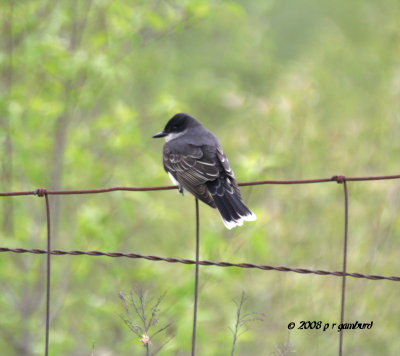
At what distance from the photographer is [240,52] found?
31.5 feet

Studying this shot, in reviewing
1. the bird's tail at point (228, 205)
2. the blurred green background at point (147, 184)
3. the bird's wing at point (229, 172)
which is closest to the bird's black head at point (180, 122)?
the blurred green background at point (147, 184)

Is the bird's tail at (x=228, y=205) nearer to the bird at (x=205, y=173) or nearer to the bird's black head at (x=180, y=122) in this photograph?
the bird at (x=205, y=173)

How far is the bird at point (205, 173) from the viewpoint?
14.8ft

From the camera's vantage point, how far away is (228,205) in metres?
4.54

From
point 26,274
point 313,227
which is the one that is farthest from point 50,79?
point 313,227

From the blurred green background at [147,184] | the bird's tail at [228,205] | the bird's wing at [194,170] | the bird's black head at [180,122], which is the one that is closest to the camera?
the bird's tail at [228,205]

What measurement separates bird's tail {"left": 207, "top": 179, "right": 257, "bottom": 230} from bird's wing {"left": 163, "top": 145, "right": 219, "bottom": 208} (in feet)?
0.17

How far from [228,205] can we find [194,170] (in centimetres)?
51

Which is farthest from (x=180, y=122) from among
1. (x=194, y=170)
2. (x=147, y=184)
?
(x=194, y=170)

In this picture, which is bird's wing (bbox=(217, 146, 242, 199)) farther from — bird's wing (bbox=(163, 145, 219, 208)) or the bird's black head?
the bird's black head

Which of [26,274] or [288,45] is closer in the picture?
[26,274]

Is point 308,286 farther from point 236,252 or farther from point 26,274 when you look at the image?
point 26,274

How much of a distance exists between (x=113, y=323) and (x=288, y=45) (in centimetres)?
1186

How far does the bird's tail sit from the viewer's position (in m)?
4.40
